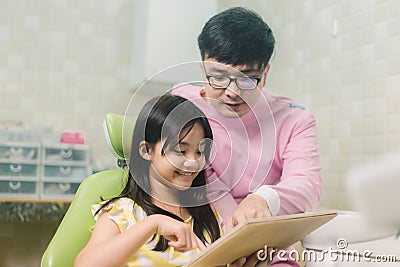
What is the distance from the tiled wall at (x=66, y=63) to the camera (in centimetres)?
262

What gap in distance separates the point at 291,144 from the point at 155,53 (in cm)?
143

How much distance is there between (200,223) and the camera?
1.27 meters

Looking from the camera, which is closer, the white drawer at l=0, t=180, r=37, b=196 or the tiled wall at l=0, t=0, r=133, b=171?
the white drawer at l=0, t=180, r=37, b=196

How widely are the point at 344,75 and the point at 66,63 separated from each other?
4.61ft

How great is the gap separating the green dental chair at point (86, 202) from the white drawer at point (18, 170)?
101cm

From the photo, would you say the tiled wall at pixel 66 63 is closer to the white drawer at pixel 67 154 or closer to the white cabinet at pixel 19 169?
the white drawer at pixel 67 154

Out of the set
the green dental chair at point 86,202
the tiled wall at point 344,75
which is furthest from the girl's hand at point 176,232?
the tiled wall at point 344,75

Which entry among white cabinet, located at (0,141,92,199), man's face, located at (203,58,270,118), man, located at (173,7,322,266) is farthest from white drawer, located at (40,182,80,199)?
man's face, located at (203,58,270,118)

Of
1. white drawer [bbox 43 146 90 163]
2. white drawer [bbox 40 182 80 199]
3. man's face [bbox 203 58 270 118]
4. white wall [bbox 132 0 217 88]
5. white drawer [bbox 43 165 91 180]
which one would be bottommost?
white drawer [bbox 40 182 80 199]

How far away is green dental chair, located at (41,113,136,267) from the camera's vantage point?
3.94 ft

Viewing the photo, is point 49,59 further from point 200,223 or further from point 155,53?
point 200,223

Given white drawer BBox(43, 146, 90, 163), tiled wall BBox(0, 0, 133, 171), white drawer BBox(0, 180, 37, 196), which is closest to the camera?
white drawer BBox(0, 180, 37, 196)

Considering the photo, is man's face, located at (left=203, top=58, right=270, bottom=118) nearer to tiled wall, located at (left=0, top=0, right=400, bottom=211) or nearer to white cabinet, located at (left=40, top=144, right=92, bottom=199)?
tiled wall, located at (left=0, top=0, right=400, bottom=211)

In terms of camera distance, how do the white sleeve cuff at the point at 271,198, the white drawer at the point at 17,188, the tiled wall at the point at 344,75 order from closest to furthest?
1. the white sleeve cuff at the point at 271,198
2. the tiled wall at the point at 344,75
3. the white drawer at the point at 17,188
